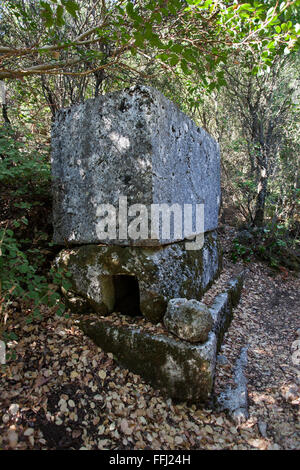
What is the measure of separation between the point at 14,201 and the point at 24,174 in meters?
0.34

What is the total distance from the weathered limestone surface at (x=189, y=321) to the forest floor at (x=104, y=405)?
57cm

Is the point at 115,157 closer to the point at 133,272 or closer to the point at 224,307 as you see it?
the point at 133,272

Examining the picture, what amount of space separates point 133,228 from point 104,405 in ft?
5.01

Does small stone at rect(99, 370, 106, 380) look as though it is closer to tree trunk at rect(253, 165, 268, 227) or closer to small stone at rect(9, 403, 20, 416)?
small stone at rect(9, 403, 20, 416)

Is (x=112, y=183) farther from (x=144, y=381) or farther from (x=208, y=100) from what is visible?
(x=208, y=100)

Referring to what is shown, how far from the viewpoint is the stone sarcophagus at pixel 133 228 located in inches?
94.5

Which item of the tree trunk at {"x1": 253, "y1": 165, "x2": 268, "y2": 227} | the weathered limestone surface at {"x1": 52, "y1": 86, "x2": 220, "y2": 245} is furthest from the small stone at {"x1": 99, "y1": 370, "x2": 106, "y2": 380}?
the tree trunk at {"x1": 253, "y1": 165, "x2": 268, "y2": 227}

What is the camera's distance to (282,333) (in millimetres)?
3805

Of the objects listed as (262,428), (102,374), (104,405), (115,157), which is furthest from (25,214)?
(262,428)

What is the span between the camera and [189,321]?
2363mm

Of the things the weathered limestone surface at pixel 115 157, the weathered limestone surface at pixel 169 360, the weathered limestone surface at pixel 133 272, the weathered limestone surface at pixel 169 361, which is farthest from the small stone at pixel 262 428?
the weathered limestone surface at pixel 115 157

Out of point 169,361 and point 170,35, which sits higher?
point 170,35
